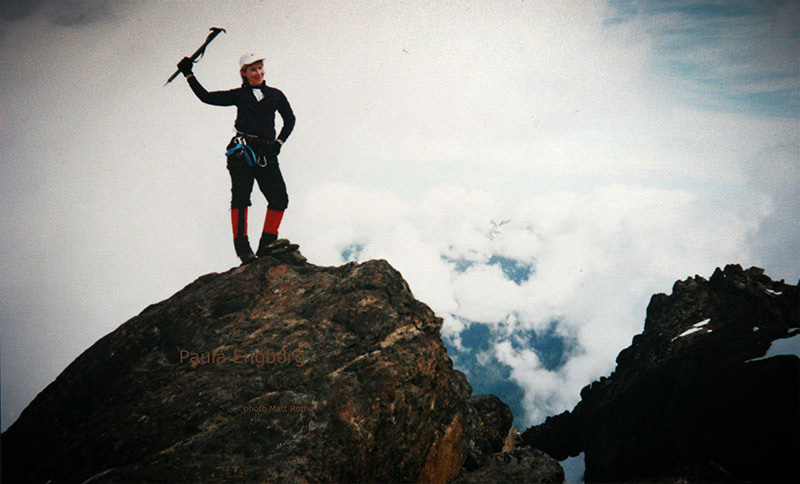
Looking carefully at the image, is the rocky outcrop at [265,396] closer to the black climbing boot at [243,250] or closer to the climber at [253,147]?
the black climbing boot at [243,250]

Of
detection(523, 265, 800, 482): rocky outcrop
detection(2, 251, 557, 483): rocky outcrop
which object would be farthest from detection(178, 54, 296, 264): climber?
detection(523, 265, 800, 482): rocky outcrop

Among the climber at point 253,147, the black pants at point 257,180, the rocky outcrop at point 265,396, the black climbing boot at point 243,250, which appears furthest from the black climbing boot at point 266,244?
the black pants at point 257,180

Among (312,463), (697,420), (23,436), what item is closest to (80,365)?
(23,436)

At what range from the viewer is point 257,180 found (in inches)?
472

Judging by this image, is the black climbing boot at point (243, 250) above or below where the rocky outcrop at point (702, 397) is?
below

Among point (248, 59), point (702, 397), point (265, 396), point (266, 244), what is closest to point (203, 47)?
point (248, 59)

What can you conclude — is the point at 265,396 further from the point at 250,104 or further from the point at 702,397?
the point at 702,397

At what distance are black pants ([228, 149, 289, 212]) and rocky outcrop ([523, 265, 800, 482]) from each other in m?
14.2

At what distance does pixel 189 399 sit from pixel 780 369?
16.5 metres

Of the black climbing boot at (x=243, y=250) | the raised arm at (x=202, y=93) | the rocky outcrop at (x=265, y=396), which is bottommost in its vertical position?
the rocky outcrop at (x=265, y=396)

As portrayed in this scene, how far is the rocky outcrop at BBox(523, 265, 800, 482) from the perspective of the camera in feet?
32.3

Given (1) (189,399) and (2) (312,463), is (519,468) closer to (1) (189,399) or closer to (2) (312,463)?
(2) (312,463)

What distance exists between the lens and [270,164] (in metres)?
12.0

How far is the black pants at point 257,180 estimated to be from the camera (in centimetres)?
1173
